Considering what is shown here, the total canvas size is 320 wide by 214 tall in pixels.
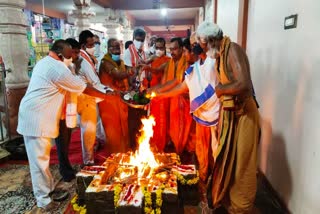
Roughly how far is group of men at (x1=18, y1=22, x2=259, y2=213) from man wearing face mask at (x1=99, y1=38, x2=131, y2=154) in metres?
0.01

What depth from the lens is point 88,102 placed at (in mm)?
3273

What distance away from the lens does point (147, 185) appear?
2229 mm

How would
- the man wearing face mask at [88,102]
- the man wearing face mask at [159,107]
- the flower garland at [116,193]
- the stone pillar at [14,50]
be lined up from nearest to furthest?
the flower garland at [116,193] < the man wearing face mask at [88,102] < the man wearing face mask at [159,107] < the stone pillar at [14,50]

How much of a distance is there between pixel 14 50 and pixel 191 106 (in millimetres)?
3189

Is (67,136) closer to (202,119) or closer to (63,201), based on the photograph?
(63,201)

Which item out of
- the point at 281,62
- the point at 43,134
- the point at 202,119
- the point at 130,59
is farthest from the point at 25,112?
the point at 130,59

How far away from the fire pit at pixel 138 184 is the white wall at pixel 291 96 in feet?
2.74

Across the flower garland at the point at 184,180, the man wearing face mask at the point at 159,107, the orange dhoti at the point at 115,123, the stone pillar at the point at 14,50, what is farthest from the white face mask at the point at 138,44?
the flower garland at the point at 184,180

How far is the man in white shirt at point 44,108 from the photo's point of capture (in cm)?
237

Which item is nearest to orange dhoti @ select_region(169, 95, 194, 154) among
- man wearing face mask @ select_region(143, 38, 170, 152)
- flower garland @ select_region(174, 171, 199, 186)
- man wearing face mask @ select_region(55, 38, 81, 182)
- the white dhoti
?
man wearing face mask @ select_region(143, 38, 170, 152)

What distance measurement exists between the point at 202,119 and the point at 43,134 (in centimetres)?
148

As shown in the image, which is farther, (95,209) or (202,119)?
(202,119)

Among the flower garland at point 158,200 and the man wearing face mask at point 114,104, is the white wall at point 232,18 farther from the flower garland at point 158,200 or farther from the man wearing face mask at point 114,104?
the flower garland at point 158,200

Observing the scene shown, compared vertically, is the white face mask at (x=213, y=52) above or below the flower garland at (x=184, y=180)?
above
